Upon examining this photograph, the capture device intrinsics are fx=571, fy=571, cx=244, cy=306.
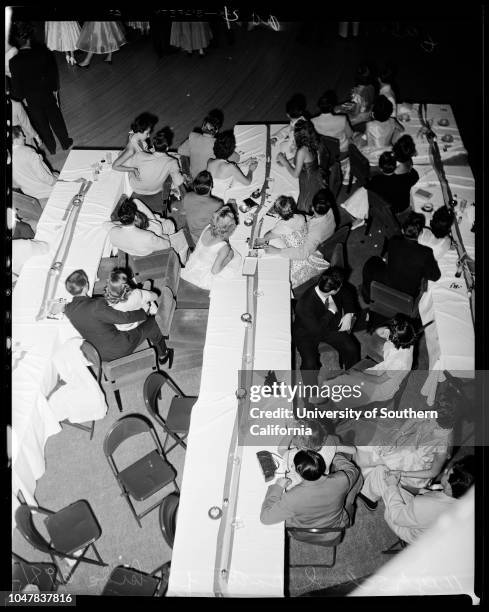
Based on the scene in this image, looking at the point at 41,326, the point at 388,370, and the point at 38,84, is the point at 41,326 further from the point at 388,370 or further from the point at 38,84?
the point at 38,84

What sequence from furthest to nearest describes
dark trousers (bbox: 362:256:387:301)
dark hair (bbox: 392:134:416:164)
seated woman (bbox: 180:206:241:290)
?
dark hair (bbox: 392:134:416:164) → dark trousers (bbox: 362:256:387:301) → seated woman (bbox: 180:206:241:290)

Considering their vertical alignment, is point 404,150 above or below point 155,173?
above

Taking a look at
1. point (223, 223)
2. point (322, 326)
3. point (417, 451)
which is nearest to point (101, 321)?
point (223, 223)

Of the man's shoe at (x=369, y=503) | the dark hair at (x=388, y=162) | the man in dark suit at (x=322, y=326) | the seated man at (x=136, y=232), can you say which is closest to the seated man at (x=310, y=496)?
the man's shoe at (x=369, y=503)

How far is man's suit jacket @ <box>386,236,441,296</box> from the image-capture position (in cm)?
538

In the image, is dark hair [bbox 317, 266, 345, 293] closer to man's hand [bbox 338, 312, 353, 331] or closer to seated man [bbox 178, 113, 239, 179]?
man's hand [bbox 338, 312, 353, 331]

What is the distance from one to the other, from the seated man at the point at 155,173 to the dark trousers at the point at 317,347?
261 cm

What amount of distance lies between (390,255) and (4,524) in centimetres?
405

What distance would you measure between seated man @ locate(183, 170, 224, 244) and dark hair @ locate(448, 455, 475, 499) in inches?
136

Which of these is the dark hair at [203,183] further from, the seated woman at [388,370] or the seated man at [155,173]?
the seated woman at [388,370]

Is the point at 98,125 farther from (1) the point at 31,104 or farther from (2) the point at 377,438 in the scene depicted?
(2) the point at 377,438

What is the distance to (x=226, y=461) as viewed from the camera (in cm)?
425

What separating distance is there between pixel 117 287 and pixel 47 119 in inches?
173

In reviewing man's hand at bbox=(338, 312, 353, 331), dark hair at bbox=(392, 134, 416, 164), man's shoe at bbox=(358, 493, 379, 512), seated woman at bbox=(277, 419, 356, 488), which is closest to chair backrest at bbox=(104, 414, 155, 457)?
seated woman at bbox=(277, 419, 356, 488)
